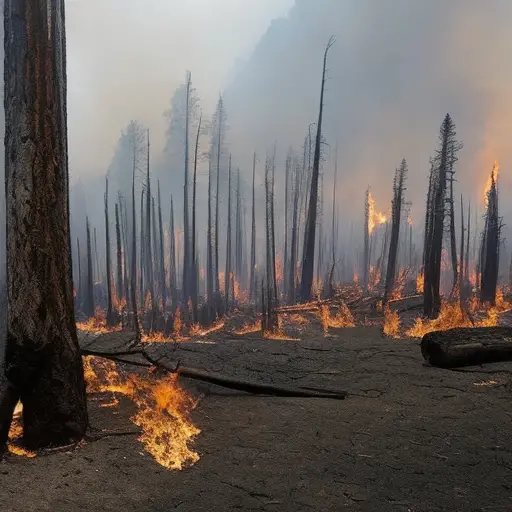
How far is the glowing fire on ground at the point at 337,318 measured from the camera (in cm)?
1242

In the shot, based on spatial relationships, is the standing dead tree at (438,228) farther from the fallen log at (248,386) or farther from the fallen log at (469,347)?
the fallen log at (248,386)

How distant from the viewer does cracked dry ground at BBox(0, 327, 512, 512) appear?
271 centimetres

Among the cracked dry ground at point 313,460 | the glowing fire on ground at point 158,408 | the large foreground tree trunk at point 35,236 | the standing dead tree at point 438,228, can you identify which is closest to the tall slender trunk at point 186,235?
the standing dead tree at point 438,228

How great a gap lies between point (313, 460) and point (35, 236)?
3104 mm

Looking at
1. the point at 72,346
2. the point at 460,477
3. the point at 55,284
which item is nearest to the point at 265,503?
the point at 460,477

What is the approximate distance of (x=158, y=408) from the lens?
4.28 metres

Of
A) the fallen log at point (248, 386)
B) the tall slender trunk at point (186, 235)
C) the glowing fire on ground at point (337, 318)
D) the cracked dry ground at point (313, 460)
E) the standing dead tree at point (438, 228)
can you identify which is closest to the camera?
the cracked dry ground at point (313, 460)

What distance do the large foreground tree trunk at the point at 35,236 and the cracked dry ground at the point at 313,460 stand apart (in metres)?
0.46

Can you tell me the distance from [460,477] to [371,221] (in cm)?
4021

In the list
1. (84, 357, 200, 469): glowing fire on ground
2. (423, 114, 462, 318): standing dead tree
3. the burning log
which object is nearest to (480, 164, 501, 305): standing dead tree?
(423, 114, 462, 318): standing dead tree

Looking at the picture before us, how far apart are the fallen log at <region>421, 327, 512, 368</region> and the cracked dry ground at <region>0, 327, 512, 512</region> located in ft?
1.74

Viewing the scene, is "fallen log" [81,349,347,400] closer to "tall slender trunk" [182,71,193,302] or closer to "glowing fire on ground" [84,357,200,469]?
"glowing fire on ground" [84,357,200,469]

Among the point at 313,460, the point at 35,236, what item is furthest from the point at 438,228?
the point at 35,236

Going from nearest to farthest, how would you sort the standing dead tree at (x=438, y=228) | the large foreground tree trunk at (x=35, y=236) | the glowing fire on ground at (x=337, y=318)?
the large foreground tree trunk at (x=35, y=236) → the glowing fire on ground at (x=337, y=318) → the standing dead tree at (x=438, y=228)
